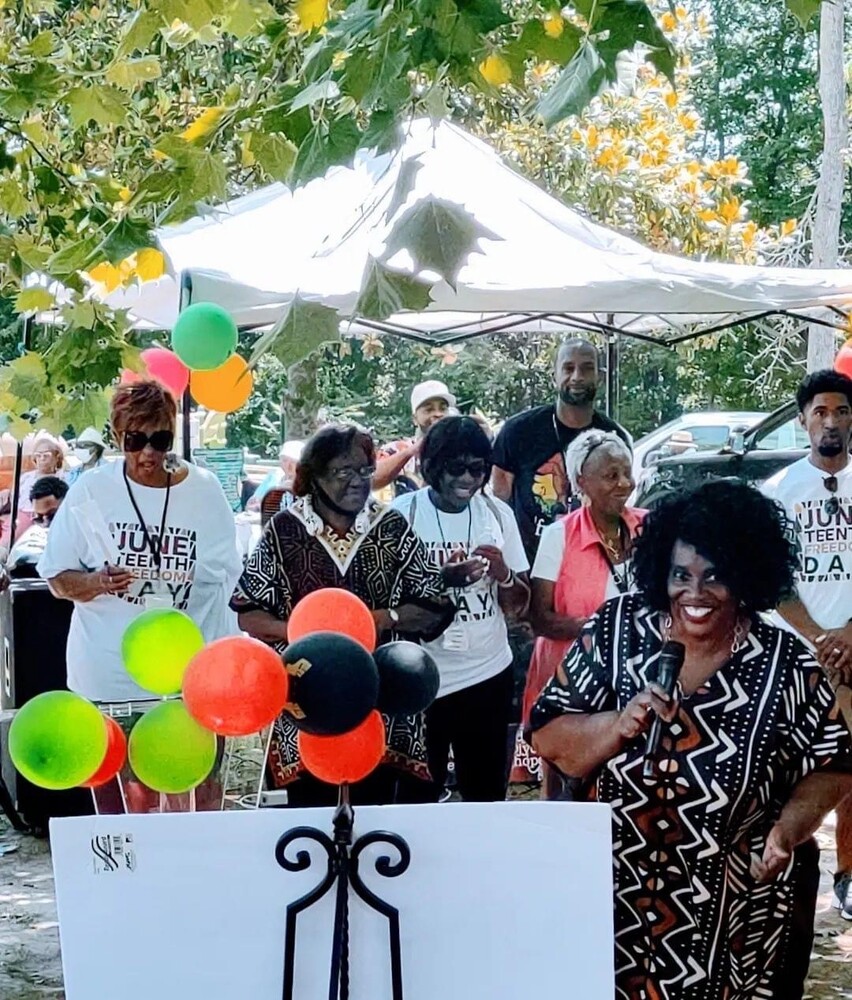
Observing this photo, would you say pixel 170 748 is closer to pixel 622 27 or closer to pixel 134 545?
pixel 622 27

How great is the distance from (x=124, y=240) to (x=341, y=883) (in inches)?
50.7

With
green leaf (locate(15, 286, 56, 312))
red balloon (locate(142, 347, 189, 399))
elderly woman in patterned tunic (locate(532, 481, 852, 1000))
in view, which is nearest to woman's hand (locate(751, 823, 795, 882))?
elderly woman in patterned tunic (locate(532, 481, 852, 1000))

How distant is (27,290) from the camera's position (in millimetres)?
3184

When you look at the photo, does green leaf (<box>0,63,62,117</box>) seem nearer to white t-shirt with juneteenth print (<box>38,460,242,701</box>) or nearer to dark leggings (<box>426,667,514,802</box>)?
white t-shirt with juneteenth print (<box>38,460,242,701</box>)

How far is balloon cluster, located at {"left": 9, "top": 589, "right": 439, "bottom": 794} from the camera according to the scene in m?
2.11

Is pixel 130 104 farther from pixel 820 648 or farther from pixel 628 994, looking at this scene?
pixel 820 648

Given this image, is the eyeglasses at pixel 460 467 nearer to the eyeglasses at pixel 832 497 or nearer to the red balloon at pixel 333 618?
the eyeglasses at pixel 832 497

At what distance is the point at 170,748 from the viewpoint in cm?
251

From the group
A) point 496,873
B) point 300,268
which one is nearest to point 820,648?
point 300,268

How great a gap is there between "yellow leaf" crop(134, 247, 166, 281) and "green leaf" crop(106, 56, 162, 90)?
361 millimetres

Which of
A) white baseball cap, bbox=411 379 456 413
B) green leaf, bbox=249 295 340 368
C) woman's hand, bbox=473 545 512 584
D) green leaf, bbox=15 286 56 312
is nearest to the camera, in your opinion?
green leaf, bbox=249 295 340 368

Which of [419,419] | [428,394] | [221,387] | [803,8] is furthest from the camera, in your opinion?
[428,394]

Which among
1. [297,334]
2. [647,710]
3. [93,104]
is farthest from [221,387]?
[297,334]

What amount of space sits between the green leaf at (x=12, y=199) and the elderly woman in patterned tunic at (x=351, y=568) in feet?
4.34
